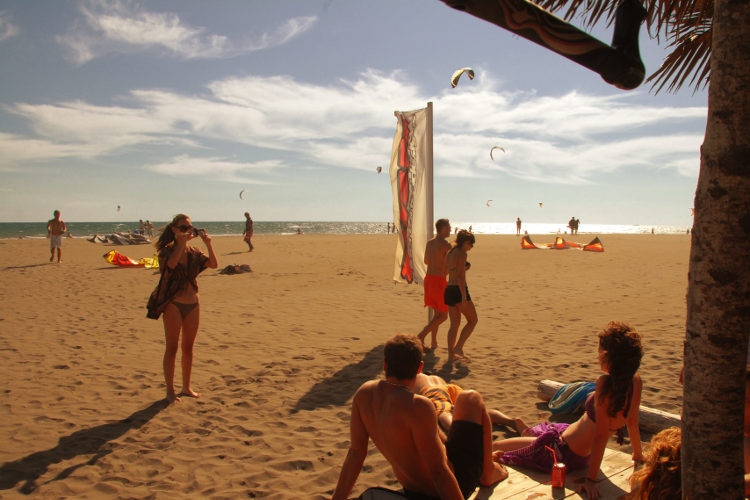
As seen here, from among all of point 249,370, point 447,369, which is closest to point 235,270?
point 249,370

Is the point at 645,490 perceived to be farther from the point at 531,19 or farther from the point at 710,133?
the point at 531,19

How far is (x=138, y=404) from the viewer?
15.1ft

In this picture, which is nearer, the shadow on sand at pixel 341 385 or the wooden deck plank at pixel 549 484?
the wooden deck plank at pixel 549 484

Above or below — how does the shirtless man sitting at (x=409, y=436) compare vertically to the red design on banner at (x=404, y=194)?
below

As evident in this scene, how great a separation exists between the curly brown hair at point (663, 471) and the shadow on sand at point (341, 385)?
3019mm

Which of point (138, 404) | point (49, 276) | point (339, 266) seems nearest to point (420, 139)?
point (138, 404)

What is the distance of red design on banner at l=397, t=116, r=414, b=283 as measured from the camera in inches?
273

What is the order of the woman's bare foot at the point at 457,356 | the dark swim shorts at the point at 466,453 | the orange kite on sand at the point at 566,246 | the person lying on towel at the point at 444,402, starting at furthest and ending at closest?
1. the orange kite on sand at the point at 566,246
2. the woman's bare foot at the point at 457,356
3. the person lying on towel at the point at 444,402
4. the dark swim shorts at the point at 466,453

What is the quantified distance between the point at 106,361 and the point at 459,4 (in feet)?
20.3

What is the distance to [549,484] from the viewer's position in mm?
2891

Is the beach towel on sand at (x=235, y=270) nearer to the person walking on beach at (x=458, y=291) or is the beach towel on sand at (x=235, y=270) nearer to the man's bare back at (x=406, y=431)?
the person walking on beach at (x=458, y=291)

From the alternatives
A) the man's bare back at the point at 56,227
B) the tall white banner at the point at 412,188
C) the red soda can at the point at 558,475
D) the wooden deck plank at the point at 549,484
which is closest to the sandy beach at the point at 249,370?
the wooden deck plank at the point at 549,484

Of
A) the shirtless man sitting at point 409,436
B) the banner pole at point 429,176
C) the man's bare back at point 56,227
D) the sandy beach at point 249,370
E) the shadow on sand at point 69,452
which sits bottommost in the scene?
the shadow on sand at point 69,452

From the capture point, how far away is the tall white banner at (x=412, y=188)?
22.2 feet
